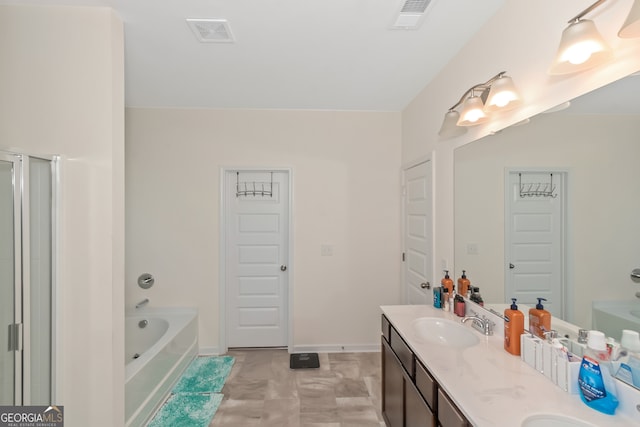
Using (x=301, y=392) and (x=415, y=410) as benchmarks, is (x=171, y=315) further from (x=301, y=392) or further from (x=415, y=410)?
(x=415, y=410)

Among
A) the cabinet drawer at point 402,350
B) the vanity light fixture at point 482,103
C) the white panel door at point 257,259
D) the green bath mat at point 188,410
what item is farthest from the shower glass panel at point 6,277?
the vanity light fixture at point 482,103

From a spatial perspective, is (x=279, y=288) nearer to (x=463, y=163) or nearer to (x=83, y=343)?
(x=83, y=343)

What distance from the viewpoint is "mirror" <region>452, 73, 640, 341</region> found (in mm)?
1045

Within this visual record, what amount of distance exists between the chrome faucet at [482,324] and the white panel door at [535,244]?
172 mm

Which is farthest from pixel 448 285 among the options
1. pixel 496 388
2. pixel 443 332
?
pixel 496 388

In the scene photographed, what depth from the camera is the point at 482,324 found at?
166 centimetres

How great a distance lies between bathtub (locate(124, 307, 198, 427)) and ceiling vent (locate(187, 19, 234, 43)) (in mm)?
2252

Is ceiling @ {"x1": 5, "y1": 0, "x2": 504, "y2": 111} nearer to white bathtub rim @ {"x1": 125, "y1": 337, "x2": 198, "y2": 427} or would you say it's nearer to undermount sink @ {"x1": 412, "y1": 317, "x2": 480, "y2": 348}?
undermount sink @ {"x1": 412, "y1": 317, "x2": 480, "y2": 348}

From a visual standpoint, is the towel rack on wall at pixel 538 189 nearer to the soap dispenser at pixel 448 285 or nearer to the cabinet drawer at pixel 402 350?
the soap dispenser at pixel 448 285

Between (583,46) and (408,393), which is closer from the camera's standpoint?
(583,46)

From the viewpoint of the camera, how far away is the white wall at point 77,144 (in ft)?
5.31

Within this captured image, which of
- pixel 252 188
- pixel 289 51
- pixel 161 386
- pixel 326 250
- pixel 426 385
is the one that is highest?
pixel 289 51

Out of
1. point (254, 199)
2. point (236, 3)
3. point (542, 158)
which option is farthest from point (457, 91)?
point (254, 199)

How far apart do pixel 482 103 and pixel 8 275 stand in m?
2.66
